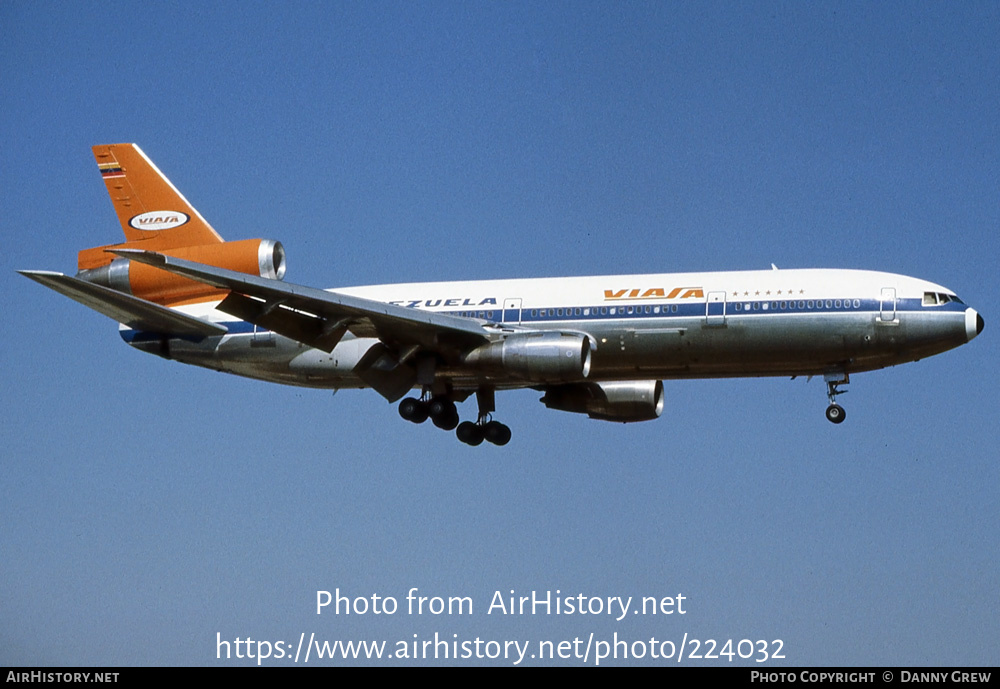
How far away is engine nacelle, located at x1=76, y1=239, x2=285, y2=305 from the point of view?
43406 millimetres

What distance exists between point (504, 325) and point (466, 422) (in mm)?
4898

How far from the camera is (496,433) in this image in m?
46.3

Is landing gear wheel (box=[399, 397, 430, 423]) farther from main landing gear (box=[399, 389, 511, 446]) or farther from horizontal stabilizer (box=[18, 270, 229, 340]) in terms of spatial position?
horizontal stabilizer (box=[18, 270, 229, 340])

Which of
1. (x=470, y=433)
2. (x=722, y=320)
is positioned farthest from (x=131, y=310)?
(x=722, y=320)

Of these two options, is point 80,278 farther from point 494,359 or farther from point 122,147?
point 494,359

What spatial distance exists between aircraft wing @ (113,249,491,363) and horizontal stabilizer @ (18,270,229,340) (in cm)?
349

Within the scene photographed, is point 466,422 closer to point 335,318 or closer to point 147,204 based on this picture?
point 335,318

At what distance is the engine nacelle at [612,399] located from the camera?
153 ft

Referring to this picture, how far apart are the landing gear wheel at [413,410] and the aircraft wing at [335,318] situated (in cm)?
225

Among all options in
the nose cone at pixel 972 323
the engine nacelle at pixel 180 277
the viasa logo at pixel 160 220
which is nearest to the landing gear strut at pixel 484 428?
the engine nacelle at pixel 180 277

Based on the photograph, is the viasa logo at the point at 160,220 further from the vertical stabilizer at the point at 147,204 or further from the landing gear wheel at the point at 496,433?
the landing gear wheel at the point at 496,433

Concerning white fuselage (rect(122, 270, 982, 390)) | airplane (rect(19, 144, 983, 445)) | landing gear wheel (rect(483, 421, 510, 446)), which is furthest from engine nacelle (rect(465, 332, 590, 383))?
landing gear wheel (rect(483, 421, 510, 446))

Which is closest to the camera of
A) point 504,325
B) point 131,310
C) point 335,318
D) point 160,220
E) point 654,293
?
point 335,318
